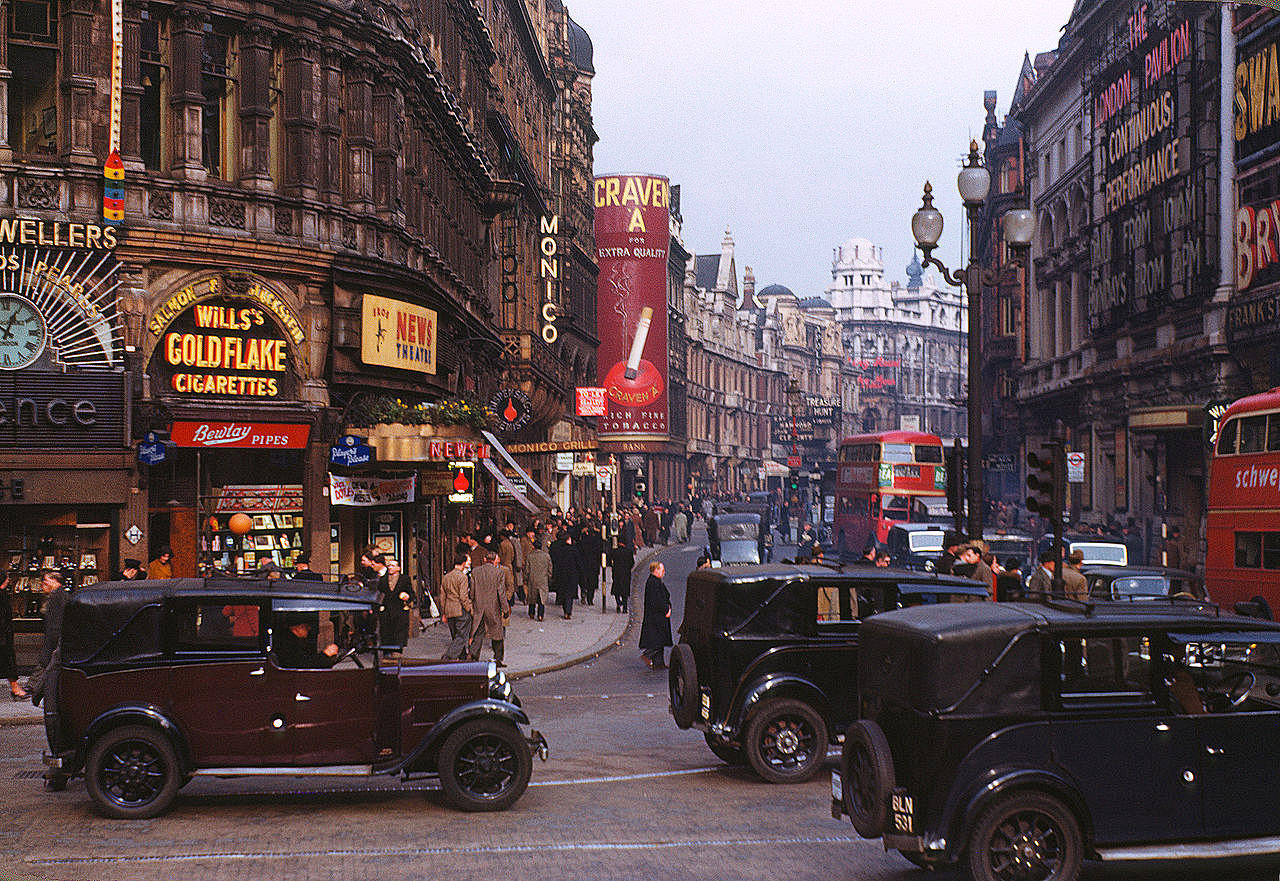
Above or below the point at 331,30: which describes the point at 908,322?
above

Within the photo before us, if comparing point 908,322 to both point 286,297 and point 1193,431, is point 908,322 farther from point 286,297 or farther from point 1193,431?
point 286,297

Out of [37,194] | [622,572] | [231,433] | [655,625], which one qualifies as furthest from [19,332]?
[622,572]

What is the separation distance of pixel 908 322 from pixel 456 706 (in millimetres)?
183035

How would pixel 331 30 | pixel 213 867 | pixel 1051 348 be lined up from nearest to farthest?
1. pixel 213 867
2. pixel 331 30
3. pixel 1051 348

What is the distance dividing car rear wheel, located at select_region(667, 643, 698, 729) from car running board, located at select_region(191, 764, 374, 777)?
133 inches

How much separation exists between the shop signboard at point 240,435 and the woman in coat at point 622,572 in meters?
8.75

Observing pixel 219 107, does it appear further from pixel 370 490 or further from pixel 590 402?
pixel 590 402

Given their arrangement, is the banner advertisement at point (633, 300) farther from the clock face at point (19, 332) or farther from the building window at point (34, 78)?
the clock face at point (19, 332)

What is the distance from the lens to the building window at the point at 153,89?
2288 cm

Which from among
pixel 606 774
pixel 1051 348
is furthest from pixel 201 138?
pixel 1051 348

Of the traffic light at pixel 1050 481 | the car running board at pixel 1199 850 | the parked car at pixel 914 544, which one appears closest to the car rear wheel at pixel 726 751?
the traffic light at pixel 1050 481

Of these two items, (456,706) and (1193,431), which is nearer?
(456,706)

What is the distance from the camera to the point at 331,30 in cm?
2523

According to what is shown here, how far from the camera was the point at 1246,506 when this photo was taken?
2092 cm
